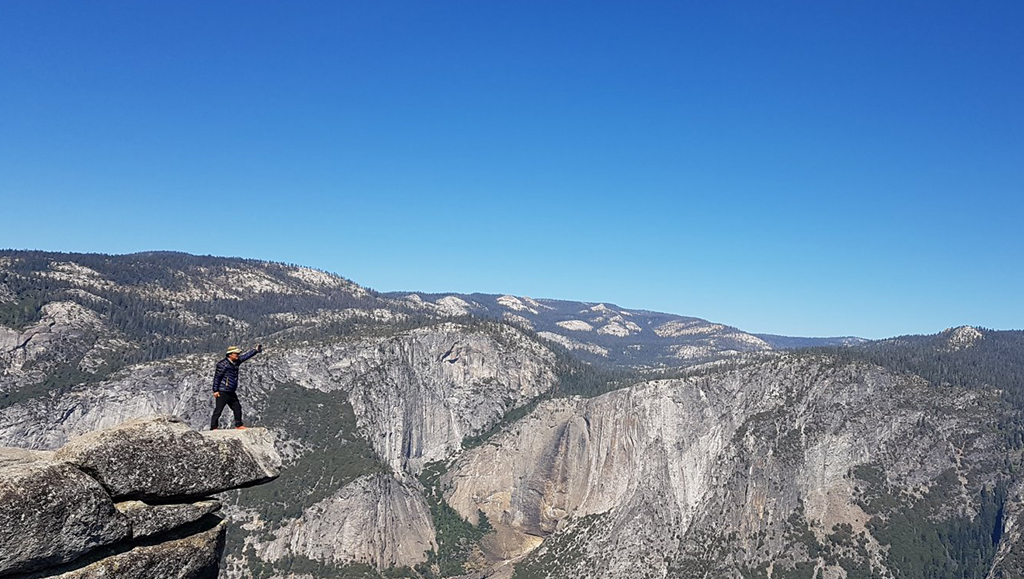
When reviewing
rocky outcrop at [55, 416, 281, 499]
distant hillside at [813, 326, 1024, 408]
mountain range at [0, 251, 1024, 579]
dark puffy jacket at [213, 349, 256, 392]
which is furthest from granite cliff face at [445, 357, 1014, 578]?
rocky outcrop at [55, 416, 281, 499]

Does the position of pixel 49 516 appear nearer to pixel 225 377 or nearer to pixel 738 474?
pixel 225 377

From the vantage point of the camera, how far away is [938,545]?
10831cm

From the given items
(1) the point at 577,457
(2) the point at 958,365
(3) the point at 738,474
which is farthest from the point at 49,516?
(2) the point at 958,365

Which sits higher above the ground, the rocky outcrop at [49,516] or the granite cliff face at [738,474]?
the rocky outcrop at [49,516]

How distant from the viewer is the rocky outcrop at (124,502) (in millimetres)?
11352

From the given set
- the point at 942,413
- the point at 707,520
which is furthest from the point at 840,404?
the point at 707,520

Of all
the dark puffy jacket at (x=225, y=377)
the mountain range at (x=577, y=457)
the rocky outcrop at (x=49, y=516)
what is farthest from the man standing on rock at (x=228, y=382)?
the mountain range at (x=577, y=457)

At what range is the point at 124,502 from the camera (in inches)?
530

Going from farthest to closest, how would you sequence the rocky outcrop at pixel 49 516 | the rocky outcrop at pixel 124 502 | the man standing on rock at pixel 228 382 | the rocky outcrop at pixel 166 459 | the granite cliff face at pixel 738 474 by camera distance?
1. the granite cliff face at pixel 738 474
2. the man standing on rock at pixel 228 382
3. the rocky outcrop at pixel 166 459
4. the rocky outcrop at pixel 124 502
5. the rocky outcrop at pixel 49 516

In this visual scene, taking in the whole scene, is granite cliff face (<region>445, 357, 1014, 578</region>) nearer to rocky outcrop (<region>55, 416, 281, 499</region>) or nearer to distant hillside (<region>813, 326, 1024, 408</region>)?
distant hillside (<region>813, 326, 1024, 408</region>)

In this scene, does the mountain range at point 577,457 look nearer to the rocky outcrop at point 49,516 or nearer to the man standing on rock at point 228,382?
the man standing on rock at point 228,382

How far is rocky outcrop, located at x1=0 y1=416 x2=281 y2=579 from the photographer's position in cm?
1135

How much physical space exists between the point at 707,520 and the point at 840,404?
38.4 m

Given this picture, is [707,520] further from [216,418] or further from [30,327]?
[30,327]
